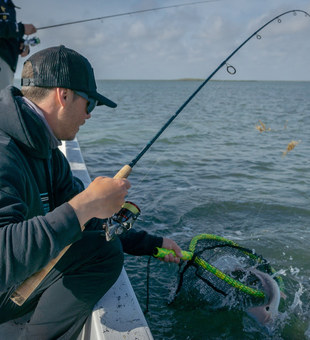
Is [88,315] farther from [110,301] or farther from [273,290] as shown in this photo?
[273,290]

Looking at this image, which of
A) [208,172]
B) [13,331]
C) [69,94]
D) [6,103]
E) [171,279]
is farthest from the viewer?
[208,172]

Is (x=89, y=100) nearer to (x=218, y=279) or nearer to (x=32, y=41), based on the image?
(x=218, y=279)

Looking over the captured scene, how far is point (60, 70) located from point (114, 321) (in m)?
1.43

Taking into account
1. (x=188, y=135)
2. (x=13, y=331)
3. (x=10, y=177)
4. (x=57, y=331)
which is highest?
(x=10, y=177)

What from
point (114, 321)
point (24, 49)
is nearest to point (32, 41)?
point (24, 49)

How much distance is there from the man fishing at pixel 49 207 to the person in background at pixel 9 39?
423cm

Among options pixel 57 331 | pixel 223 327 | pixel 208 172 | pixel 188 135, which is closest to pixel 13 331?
pixel 57 331

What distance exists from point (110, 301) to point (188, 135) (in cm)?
1135

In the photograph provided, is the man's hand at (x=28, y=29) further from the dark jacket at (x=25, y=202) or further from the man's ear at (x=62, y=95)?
the man's ear at (x=62, y=95)

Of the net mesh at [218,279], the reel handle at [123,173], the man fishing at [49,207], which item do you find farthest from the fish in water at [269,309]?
the reel handle at [123,173]

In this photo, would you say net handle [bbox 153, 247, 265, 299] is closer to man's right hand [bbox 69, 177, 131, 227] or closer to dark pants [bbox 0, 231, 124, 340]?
dark pants [bbox 0, 231, 124, 340]

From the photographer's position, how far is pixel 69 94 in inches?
73.3

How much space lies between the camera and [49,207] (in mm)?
2086

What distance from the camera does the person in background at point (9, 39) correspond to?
17.7 ft
